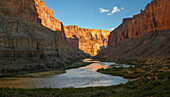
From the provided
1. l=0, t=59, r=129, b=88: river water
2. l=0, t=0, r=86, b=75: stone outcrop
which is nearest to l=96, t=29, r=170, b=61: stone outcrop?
l=0, t=59, r=129, b=88: river water

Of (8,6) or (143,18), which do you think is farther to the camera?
(143,18)

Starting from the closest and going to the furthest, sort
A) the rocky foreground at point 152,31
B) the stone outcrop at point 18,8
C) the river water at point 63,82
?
1. the river water at point 63,82
2. the stone outcrop at point 18,8
3. the rocky foreground at point 152,31

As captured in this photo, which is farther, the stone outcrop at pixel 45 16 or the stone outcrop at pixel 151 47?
the stone outcrop at pixel 45 16

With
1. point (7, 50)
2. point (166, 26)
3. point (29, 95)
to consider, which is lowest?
point (29, 95)

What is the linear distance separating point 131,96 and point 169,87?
3.39 m

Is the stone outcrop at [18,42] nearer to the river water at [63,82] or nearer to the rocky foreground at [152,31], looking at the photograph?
the river water at [63,82]

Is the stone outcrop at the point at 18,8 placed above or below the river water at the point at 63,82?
above

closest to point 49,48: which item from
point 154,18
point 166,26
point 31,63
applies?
point 31,63

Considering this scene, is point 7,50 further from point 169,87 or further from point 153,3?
point 153,3

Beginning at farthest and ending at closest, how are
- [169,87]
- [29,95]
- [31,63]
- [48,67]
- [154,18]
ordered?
[154,18], [48,67], [31,63], [29,95], [169,87]

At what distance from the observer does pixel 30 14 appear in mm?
55156

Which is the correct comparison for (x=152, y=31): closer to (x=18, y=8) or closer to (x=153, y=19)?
(x=153, y=19)

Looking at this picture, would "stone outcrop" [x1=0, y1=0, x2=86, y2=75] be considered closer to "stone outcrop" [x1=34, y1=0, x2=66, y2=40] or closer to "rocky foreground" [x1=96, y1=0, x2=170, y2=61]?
"stone outcrop" [x1=34, y1=0, x2=66, y2=40]

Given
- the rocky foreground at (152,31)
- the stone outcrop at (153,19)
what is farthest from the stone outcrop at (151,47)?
the stone outcrop at (153,19)
